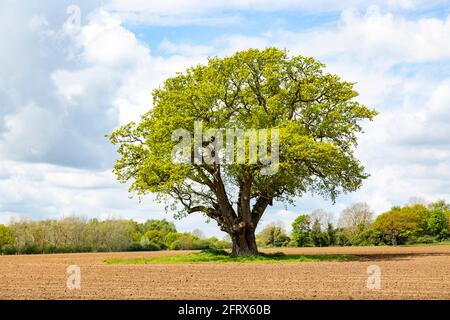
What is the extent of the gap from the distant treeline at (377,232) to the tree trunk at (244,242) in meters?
49.7

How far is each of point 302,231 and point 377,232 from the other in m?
11.8

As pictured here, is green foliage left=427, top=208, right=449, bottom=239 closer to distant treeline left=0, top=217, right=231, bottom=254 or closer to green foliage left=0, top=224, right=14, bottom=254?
distant treeline left=0, top=217, right=231, bottom=254

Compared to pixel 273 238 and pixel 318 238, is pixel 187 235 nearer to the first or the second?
pixel 273 238

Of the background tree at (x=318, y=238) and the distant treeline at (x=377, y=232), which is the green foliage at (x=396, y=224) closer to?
the distant treeline at (x=377, y=232)

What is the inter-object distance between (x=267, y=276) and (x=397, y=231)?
67.8m

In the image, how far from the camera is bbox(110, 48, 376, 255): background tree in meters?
42.3

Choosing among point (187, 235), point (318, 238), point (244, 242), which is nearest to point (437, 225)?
point (318, 238)

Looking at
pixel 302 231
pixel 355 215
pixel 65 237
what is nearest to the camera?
pixel 65 237

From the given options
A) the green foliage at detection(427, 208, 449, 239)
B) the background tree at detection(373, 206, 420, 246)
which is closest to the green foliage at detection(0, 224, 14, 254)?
the background tree at detection(373, 206, 420, 246)

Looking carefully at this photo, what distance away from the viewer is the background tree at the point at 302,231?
96125 millimetres

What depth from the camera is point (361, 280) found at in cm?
2658

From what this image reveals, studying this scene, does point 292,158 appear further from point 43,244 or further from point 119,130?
point 43,244

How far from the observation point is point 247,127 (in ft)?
140

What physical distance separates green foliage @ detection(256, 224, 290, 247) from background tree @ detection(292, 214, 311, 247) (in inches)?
78.8
